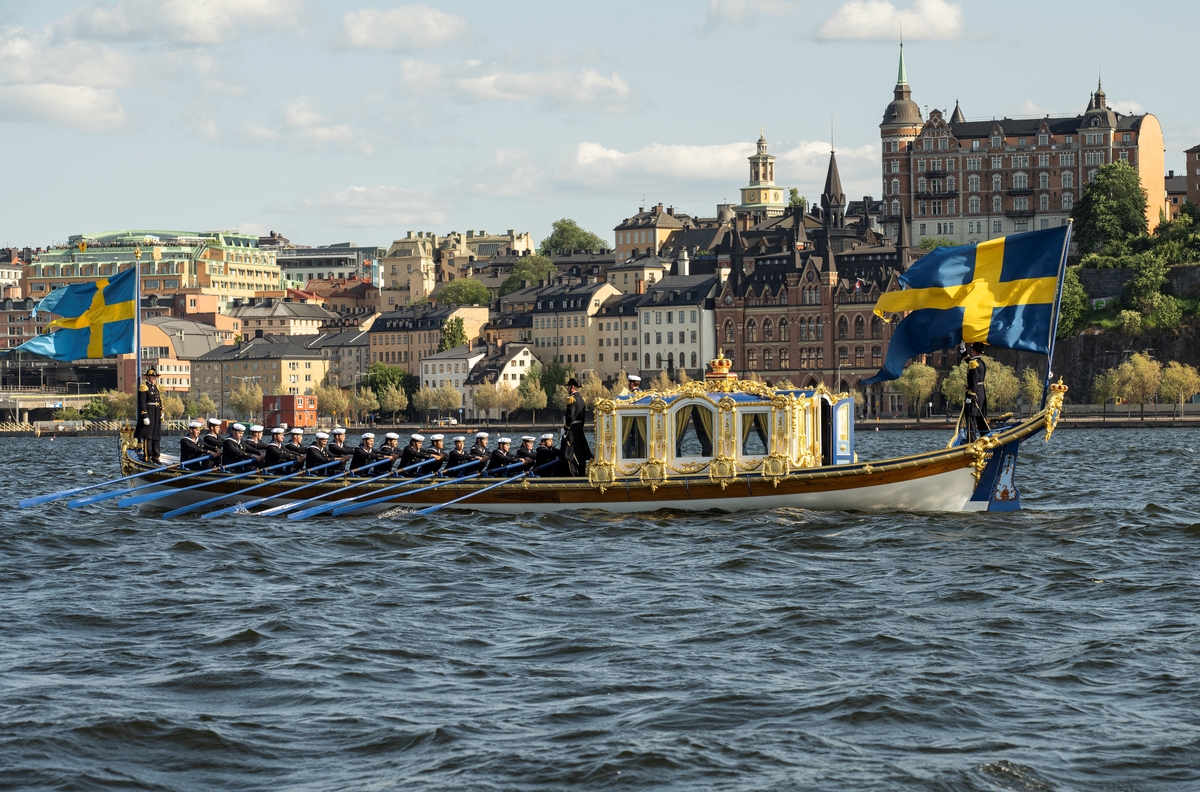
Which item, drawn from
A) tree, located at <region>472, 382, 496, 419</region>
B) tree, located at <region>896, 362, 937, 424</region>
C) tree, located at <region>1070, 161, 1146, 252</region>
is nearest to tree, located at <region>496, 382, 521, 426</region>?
tree, located at <region>472, 382, 496, 419</region>

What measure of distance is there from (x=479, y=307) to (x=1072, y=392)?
256 ft

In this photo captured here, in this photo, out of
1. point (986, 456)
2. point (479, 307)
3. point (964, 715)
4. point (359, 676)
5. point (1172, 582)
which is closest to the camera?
point (964, 715)

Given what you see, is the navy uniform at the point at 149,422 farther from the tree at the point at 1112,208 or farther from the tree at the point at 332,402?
the tree at the point at 332,402

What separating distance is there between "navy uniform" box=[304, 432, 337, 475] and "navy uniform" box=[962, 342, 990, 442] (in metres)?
15.3

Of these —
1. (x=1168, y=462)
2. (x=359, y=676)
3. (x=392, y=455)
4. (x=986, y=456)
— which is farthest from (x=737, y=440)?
(x=1168, y=462)

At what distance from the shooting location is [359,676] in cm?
2070

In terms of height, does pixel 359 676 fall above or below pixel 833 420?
below

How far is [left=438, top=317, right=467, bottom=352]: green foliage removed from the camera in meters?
188

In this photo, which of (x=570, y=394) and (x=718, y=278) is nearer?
(x=570, y=394)

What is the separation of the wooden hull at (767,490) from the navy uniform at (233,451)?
6.19 ft

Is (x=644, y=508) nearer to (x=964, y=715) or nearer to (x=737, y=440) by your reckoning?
(x=737, y=440)

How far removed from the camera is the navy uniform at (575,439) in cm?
3603

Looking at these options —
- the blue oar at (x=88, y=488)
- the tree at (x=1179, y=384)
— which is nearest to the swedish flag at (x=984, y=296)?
the blue oar at (x=88, y=488)

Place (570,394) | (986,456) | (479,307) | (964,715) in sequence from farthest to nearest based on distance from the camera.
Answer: (479,307) → (570,394) → (986,456) → (964,715)
